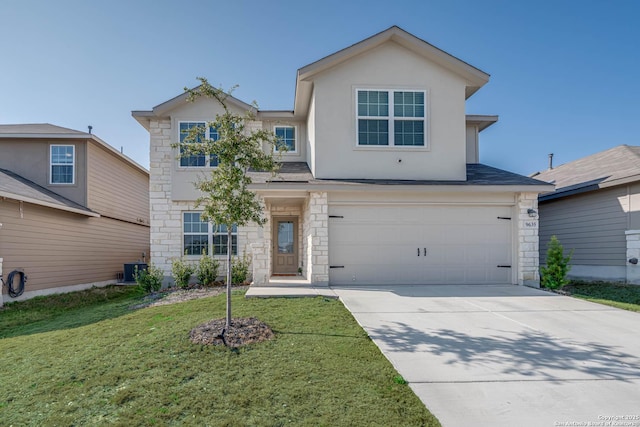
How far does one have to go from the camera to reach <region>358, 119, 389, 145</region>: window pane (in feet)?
32.5

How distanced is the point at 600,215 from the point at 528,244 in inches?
155

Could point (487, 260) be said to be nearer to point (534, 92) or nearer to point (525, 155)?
point (534, 92)

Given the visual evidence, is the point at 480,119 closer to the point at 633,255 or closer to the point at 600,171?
the point at 600,171

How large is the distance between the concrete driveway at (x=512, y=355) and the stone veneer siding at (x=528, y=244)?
5.57 ft

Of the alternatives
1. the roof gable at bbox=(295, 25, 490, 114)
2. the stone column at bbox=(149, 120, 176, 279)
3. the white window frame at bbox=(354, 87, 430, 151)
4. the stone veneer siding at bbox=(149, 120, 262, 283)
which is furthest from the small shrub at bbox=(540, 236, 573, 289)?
the stone column at bbox=(149, 120, 176, 279)

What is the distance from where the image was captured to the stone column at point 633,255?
10.2 m

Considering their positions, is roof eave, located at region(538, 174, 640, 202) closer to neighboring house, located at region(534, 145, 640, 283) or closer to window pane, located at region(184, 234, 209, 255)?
neighboring house, located at region(534, 145, 640, 283)

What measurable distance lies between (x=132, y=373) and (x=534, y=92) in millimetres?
16819

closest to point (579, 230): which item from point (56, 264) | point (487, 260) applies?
point (487, 260)

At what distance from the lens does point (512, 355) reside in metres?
4.50

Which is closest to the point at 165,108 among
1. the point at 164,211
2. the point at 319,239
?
the point at 164,211

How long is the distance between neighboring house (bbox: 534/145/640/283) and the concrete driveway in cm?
459

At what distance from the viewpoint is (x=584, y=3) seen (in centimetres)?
1083

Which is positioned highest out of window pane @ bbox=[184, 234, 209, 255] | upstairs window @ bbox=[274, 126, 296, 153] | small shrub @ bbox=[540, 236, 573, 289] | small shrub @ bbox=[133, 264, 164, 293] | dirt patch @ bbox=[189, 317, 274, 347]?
upstairs window @ bbox=[274, 126, 296, 153]
